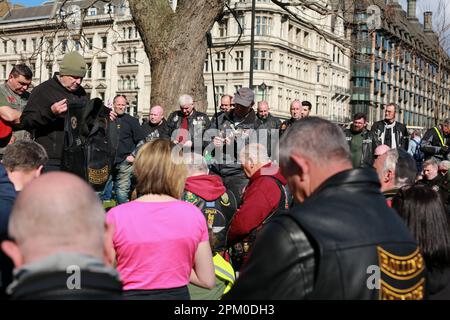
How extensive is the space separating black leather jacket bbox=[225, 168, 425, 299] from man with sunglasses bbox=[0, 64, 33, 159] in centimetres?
439

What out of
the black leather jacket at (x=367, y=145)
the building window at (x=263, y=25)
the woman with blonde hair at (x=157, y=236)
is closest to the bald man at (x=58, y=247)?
the woman with blonde hair at (x=157, y=236)

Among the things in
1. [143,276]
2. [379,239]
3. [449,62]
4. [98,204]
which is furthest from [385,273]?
[449,62]

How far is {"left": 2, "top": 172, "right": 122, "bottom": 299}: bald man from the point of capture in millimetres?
2029

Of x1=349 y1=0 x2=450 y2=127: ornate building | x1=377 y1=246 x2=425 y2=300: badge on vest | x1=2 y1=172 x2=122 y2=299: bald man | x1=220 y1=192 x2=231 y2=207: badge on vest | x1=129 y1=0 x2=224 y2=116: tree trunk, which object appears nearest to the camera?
x1=2 y1=172 x2=122 y2=299: bald man

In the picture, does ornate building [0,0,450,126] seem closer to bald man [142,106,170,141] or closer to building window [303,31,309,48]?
building window [303,31,309,48]

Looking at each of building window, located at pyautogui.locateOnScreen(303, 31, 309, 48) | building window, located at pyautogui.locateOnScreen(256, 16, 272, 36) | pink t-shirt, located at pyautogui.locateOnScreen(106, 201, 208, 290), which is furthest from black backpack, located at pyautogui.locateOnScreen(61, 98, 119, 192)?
building window, located at pyautogui.locateOnScreen(303, 31, 309, 48)

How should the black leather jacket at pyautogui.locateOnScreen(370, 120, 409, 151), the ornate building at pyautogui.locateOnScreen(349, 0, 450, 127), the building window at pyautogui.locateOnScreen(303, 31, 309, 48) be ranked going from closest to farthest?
the black leather jacket at pyautogui.locateOnScreen(370, 120, 409, 151)
the ornate building at pyautogui.locateOnScreen(349, 0, 450, 127)
the building window at pyautogui.locateOnScreen(303, 31, 309, 48)

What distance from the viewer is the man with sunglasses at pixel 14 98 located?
6.41 metres

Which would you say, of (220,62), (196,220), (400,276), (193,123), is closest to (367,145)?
(193,123)

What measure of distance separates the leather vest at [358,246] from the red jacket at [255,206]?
3.28 metres

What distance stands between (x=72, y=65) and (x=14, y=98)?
1.07 metres

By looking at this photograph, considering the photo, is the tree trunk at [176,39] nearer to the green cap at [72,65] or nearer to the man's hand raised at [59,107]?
the green cap at [72,65]
